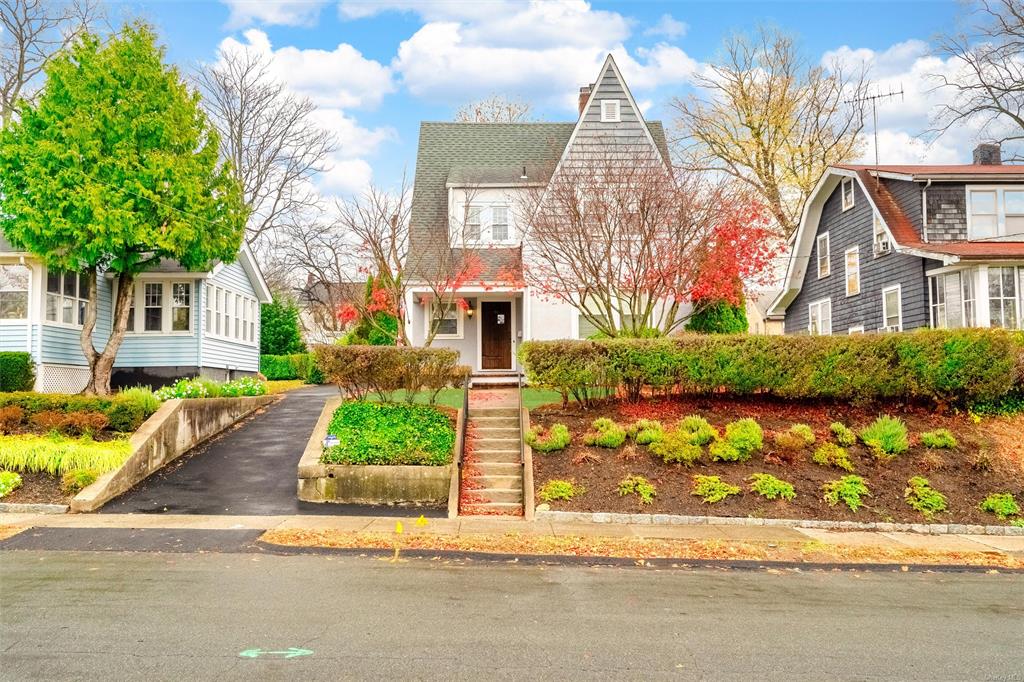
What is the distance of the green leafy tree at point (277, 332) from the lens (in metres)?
30.3

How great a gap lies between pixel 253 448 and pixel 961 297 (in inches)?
662

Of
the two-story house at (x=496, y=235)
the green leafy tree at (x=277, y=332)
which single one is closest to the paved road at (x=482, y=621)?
the two-story house at (x=496, y=235)

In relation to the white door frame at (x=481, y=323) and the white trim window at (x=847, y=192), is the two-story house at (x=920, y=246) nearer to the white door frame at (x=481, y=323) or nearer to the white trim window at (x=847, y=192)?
the white trim window at (x=847, y=192)

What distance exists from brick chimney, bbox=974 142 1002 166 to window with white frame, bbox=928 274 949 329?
7402 millimetres

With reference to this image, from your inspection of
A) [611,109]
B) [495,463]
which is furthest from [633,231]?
[611,109]

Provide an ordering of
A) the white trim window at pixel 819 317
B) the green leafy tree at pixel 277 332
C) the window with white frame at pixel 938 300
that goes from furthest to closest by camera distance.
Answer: the green leafy tree at pixel 277 332, the white trim window at pixel 819 317, the window with white frame at pixel 938 300

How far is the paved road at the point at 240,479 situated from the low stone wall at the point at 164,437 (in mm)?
186

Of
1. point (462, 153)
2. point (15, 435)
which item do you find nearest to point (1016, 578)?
point (15, 435)

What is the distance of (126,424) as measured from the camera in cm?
1388

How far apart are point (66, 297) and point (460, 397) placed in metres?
10.6

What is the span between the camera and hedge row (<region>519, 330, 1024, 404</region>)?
1338 cm

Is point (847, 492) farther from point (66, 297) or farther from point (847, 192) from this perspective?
point (66, 297)

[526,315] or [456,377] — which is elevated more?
[526,315]

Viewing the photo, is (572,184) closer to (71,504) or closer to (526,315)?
(526,315)
